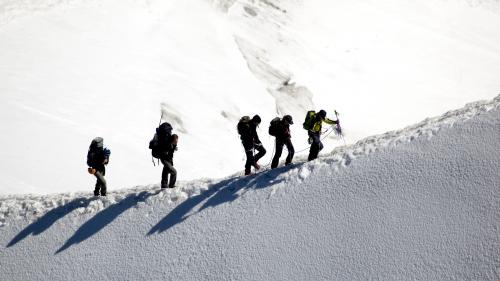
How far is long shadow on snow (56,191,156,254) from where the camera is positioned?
12.4m

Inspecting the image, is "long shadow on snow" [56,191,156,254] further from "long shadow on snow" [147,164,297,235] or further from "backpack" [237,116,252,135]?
"backpack" [237,116,252,135]

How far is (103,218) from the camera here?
12.7 metres

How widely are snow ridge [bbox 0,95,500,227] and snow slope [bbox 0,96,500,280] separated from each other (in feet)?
0.14

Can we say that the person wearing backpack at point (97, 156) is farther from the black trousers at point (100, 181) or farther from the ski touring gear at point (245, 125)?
the ski touring gear at point (245, 125)

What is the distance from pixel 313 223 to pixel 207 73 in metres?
25.6

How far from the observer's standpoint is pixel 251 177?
12.8 meters


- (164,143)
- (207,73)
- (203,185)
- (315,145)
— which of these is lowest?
(207,73)

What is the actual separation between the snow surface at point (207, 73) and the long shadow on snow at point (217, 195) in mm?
7652

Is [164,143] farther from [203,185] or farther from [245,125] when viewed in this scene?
[245,125]

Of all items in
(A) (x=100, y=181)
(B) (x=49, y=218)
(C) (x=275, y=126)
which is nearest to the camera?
(C) (x=275, y=126)

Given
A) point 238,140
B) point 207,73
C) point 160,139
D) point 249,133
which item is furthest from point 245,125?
point 207,73

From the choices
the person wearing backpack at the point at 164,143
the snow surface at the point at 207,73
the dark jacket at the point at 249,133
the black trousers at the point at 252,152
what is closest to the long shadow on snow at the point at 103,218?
the person wearing backpack at the point at 164,143

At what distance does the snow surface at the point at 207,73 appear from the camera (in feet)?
77.6

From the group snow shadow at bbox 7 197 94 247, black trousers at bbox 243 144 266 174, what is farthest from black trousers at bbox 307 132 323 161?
snow shadow at bbox 7 197 94 247
